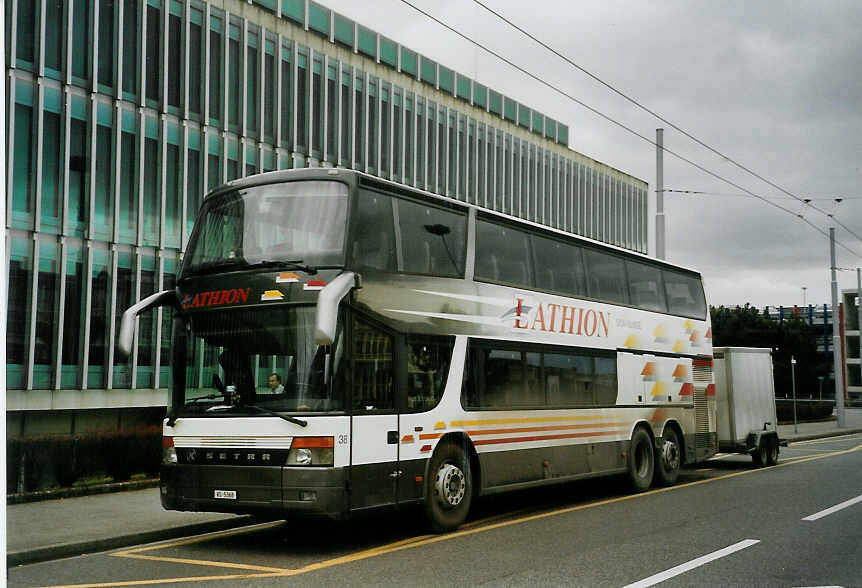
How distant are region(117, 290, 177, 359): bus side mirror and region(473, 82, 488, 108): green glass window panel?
37.7m

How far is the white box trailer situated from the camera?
2050 cm

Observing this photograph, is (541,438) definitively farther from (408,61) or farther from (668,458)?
(408,61)

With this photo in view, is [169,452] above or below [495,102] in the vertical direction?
below

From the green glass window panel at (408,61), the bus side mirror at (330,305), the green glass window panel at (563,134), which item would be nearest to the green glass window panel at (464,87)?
the green glass window panel at (408,61)

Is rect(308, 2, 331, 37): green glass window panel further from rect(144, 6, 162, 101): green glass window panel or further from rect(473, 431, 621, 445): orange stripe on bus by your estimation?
rect(473, 431, 621, 445): orange stripe on bus

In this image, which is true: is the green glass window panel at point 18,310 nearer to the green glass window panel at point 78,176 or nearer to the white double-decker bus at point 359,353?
the green glass window panel at point 78,176

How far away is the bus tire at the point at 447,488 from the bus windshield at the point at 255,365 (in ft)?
6.54

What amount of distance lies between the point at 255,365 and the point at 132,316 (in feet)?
5.14

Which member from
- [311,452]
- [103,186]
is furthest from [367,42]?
[311,452]

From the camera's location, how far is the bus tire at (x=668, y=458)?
1680cm

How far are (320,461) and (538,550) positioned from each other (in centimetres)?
241

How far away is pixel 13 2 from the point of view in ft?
79.3

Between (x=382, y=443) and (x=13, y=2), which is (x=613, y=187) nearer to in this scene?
(x=13, y=2)

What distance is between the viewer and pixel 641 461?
16281 mm
